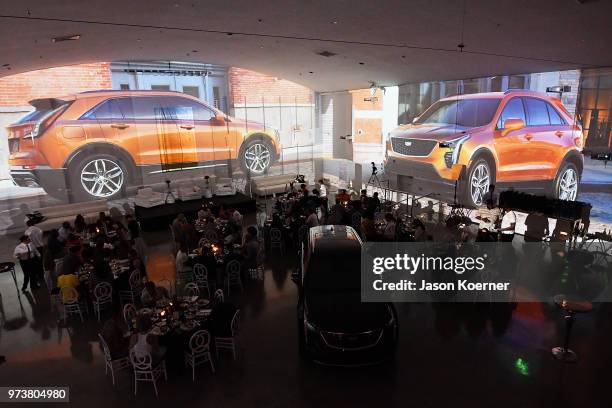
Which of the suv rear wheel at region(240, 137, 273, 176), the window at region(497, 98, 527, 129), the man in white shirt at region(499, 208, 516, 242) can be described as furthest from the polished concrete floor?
the suv rear wheel at region(240, 137, 273, 176)

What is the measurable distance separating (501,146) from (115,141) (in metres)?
12.4

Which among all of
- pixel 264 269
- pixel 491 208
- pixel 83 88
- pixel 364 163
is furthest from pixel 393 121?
pixel 83 88

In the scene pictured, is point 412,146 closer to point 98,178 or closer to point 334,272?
point 334,272

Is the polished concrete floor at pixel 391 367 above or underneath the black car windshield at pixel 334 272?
underneath

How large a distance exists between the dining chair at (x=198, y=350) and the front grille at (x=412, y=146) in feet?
34.1

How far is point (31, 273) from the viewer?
28.8ft

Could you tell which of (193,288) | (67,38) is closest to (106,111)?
(67,38)

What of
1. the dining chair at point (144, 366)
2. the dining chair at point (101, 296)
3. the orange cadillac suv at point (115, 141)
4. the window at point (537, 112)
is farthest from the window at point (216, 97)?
the dining chair at point (144, 366)

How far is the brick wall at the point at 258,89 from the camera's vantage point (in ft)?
54.9

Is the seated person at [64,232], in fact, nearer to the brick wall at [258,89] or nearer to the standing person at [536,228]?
the brick wall at [258,89]

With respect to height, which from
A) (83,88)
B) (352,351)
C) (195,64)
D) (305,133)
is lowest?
(352,351)

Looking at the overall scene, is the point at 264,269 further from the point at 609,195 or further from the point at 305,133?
the point at 305,133

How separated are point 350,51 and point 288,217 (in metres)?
4.81

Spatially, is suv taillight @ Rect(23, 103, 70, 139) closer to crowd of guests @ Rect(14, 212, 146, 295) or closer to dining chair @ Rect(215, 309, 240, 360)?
crowd of guests @ Rect(14, 212, 146, 295)
